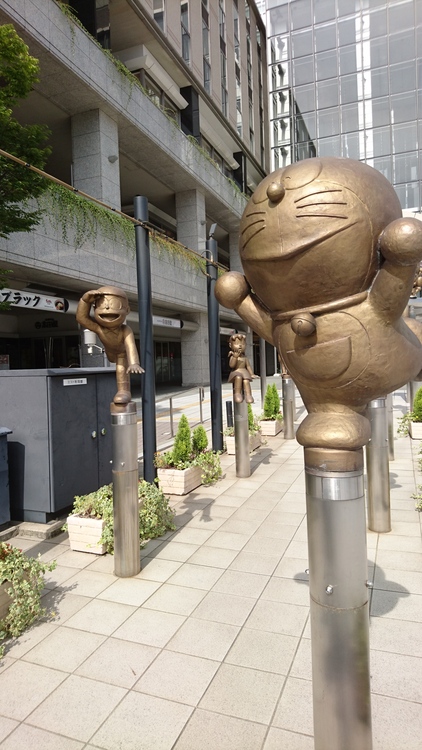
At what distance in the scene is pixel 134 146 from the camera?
1908 centimetres

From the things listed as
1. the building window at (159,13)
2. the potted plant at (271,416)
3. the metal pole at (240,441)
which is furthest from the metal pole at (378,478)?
the building window at (159,13)

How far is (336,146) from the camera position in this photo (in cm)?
3397

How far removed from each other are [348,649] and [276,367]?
118ft

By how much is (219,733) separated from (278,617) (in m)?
1.25

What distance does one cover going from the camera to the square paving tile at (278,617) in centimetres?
356

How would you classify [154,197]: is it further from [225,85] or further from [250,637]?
[250,637]

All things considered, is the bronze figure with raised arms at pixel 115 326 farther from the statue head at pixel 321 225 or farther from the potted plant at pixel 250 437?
the potted plant at pixel 250 437

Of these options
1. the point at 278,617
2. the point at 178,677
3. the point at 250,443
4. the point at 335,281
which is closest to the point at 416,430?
the point at 250,443

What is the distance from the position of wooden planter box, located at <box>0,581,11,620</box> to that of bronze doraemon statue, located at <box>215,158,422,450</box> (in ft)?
9.07

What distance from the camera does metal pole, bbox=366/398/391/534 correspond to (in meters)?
5.32

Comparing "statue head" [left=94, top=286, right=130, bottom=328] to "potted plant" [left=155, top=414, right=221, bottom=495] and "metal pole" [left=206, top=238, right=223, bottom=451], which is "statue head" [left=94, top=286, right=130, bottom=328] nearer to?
"potted plant" [left=155, top=414, right=221, bottom=495]

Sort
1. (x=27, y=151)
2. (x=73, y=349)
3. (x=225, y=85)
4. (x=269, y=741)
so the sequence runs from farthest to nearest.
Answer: (x=225, y=85), (x=73, y=349), (x=27, y=151), (x=269, y=741)

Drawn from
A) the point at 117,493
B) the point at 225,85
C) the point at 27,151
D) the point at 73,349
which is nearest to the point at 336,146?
the point at 225,85

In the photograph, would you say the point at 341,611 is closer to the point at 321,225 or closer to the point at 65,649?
the point at 321,225
